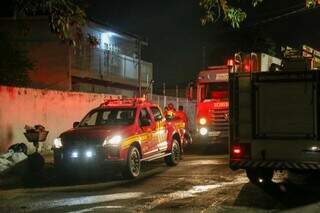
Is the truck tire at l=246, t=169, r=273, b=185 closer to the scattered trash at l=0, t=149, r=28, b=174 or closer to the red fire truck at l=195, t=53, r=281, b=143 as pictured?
the scattered trash at l=0, t=149, r=28, b=174

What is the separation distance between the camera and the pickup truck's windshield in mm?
16234

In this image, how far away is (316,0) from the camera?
10945 millimetres

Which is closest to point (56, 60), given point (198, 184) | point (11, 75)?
point (11, 75)

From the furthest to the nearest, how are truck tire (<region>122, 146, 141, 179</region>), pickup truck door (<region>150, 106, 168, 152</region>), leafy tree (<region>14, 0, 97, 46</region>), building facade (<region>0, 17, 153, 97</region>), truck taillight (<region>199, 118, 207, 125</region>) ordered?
building facade (<region>0, 17, 153, 97</region>), truck taillight (<region>199, 118, 207, 125</region>), pickup truck door (<region>150, 106, 168, 152</region>), truck tire (<region>122, 146, 141, 179</region>), leafy tree (<region>14, 0, 97, 46</region>)

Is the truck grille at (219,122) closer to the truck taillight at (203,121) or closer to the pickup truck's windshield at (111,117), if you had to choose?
the truck taillight at (203,121)

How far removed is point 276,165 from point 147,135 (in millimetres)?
5208

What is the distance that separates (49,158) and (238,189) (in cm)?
828

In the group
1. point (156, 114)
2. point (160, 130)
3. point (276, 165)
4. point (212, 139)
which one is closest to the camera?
point (276, 165)

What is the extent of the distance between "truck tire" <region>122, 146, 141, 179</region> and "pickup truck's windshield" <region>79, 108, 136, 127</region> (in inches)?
30.6

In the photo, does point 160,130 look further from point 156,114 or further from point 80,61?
point 80,61

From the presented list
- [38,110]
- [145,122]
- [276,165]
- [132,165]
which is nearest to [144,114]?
[145,122]

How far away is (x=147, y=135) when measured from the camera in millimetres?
16375

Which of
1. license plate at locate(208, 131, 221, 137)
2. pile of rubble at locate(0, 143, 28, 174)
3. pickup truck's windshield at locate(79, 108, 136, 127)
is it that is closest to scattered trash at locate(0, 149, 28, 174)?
pile of rubble at locate(0, 143, 28, 174)

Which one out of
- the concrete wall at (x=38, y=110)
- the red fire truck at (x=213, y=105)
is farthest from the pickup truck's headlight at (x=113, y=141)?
the red fire truck at (x=213, y=105)
